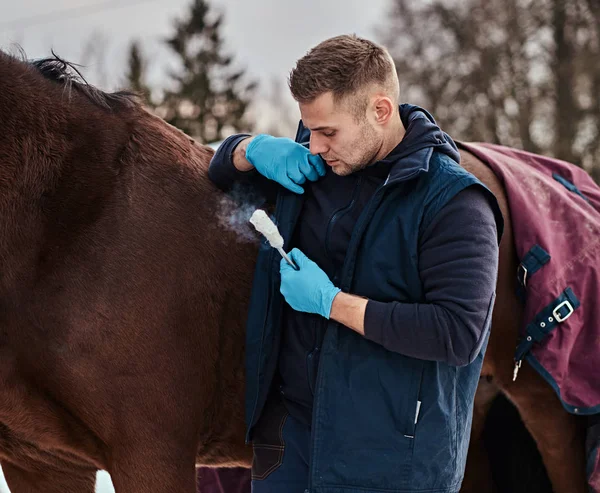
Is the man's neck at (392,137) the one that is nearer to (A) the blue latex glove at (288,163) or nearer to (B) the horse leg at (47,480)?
(A) the blue latex glove at (288,163)

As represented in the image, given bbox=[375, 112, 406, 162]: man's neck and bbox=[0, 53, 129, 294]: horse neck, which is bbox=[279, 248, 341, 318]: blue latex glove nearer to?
bbox=[375, 112, 406, 162]: man's neck

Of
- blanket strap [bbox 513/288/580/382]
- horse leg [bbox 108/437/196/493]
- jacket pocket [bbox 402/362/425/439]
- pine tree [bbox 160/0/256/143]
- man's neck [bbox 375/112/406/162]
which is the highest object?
pine tree [bbox 160/0/256/143]

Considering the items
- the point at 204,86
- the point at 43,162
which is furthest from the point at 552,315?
the point at 204,86

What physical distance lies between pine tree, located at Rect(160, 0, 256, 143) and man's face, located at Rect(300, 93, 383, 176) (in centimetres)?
1922

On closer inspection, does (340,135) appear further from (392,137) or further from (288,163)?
(288,163)

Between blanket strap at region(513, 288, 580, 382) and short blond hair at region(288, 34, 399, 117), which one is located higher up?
short blond hair at region(288, 34, 399, 117)

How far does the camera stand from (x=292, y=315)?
222cm

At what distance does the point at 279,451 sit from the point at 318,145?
94 cm

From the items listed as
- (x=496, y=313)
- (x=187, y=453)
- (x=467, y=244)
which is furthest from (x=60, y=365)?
(x=496, y=313)

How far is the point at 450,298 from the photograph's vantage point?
5.90ft

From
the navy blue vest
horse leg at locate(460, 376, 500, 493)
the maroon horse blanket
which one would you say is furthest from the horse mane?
horse leg at locate(460, 376, 500, 493)

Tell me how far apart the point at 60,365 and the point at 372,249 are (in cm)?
94

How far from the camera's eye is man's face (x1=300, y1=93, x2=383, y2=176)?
6.35 feet

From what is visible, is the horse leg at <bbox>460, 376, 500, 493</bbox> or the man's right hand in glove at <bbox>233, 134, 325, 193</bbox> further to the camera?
the horse leg at <bbox>460, 376, 500, 493</bbox>
